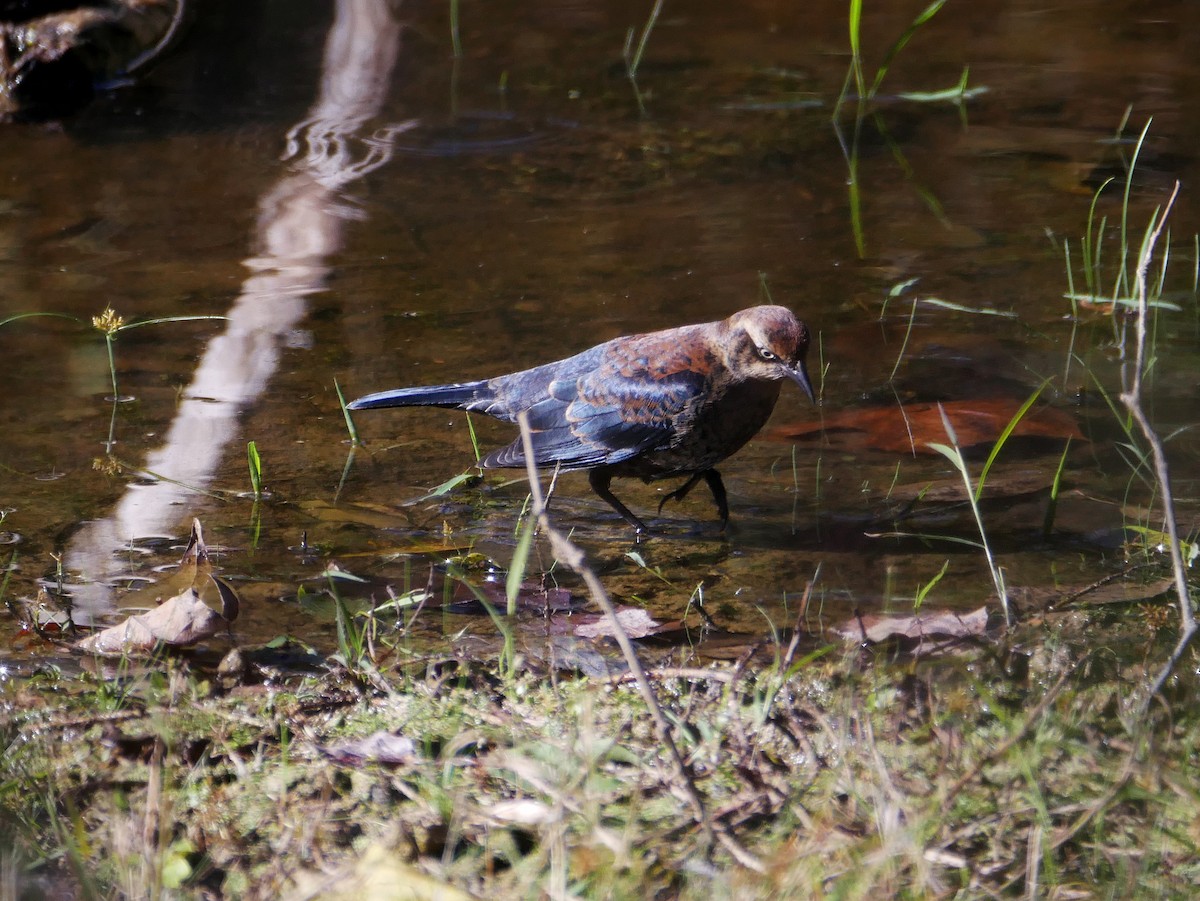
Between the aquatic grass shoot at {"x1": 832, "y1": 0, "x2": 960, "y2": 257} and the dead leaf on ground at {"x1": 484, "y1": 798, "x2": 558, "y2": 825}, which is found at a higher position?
the aquatic grass shoot at {"x1": 832, "y1": 0, "x2": 960, "y2": 257}

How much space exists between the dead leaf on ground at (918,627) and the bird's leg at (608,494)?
1103mm

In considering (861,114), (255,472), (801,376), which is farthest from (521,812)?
(861,114)

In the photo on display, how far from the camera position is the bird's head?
4.16 meters

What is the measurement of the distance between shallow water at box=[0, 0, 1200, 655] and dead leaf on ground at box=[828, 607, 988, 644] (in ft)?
0.59

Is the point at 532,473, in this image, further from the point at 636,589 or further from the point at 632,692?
the point at 636,589

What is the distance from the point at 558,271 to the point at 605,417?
1.74 metres

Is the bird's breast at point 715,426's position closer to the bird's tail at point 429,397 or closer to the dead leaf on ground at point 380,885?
the bird's tail at point 429,397

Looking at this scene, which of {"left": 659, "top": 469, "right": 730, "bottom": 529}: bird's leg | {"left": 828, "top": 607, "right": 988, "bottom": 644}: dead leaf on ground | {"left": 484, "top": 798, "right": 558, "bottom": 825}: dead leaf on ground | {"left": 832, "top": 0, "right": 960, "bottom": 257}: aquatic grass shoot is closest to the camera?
{"left": 484, "top": 798, "right": 558, "bottom": 825}: dead leaf on ground

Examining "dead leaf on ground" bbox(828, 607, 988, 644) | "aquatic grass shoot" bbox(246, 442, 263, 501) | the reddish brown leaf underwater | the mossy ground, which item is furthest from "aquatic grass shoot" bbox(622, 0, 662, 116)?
the mossy ground

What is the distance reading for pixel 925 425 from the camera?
182 inches

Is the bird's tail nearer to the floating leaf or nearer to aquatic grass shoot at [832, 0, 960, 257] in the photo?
the floating leaf

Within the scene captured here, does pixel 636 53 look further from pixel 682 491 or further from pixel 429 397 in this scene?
pixel 682 491

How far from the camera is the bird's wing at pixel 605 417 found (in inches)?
168

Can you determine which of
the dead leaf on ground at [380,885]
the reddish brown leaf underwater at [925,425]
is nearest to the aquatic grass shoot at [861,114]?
the reddish brown leaf underwater at [925,425]
